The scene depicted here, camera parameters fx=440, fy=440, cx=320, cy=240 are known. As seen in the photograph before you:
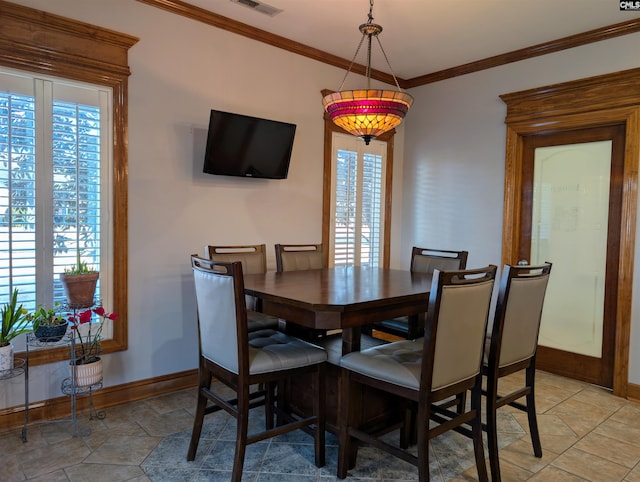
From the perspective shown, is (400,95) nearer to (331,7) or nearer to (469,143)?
(331,7)

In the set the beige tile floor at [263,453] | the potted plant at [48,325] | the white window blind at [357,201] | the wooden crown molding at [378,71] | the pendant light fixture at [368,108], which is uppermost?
the wooden crown molding at [378,71]

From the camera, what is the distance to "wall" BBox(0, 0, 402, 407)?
10.1 ft

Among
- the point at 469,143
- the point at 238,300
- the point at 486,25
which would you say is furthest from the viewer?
the point at 469,143

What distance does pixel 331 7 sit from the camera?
3221mm

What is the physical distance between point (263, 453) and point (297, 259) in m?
1.49

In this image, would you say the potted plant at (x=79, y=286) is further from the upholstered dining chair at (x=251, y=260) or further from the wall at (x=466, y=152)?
the wall at (x=466, y=152)

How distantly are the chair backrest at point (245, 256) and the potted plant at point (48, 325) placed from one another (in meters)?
0.95

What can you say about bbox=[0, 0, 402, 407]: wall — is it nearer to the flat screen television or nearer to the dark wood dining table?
the flat screen television

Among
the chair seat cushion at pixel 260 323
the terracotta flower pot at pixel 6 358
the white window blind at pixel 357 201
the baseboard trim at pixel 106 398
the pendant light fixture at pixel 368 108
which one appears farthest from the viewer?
the white window blind at pixel 357 201

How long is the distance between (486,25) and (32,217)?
11.5 ft

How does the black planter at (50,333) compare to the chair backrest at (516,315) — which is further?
the black planter at (50,333)

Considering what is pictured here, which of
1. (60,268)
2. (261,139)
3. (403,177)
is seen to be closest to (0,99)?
(60,268)

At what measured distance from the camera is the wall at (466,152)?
12.6ft

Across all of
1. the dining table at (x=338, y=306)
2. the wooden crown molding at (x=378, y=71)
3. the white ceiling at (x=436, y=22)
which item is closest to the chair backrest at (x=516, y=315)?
the dining table at (x=338, y=306)
